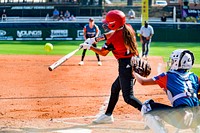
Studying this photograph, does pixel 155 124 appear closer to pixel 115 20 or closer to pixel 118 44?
pixel 118 44

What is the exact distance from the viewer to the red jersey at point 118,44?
8609mm

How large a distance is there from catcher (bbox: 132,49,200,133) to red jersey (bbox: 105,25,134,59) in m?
2.00

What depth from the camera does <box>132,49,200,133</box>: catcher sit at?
646 centimetres

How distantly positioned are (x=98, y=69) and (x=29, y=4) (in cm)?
3160

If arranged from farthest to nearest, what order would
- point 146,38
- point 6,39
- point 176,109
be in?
1. point 6,39
2. point 146,38
3. point 176,109

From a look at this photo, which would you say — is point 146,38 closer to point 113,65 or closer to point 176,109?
point 113,65

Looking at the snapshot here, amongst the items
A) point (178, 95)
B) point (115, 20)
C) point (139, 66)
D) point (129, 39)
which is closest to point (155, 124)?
point (178, 95)

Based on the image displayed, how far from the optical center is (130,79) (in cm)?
857

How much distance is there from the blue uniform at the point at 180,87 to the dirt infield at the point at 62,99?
2.28 m

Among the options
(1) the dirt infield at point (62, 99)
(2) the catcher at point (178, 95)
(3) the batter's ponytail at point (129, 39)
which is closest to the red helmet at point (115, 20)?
(3) the batter's ponytail at point (129, 39)

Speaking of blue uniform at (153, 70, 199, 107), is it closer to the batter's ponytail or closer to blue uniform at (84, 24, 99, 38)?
the batter's ponytail

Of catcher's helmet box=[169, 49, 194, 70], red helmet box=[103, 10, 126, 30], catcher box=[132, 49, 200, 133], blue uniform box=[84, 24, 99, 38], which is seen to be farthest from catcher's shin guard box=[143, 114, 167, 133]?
blue uniform box=[84, 24, 99, 38]

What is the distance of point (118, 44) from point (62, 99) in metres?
3.87

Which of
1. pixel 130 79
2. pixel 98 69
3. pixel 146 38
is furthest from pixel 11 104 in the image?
pixel 146 38
